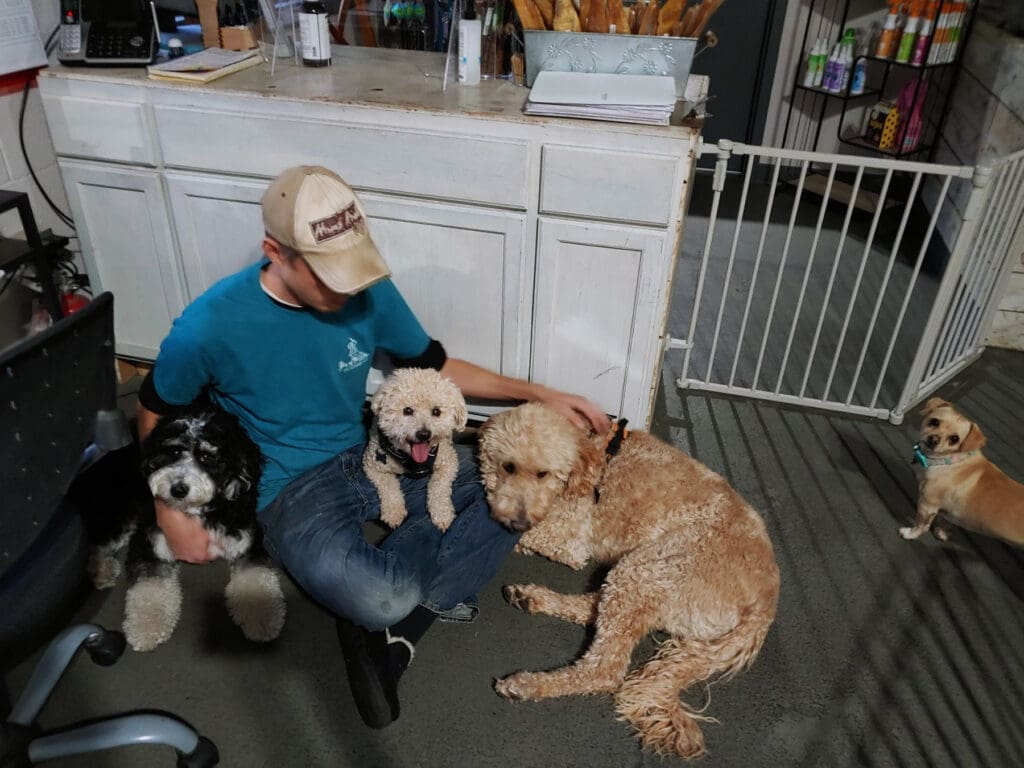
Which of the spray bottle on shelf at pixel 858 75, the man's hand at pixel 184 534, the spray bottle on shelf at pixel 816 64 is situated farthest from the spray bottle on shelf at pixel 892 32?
the man's hand at pixel 184 534

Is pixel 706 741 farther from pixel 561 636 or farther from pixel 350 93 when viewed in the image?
pixel 350 93

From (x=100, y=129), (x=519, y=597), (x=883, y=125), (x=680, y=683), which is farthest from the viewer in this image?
(x=883, y=125)

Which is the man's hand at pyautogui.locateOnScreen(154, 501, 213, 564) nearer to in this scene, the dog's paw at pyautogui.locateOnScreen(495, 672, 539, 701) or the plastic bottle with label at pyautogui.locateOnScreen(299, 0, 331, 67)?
the dog's paw at pyautogui.locateOnScreen(495, 672, 539, 701)

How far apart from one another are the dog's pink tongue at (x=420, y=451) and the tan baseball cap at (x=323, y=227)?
43 centimetres

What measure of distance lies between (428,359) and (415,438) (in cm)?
33

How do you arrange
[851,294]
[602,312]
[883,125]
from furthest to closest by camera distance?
[883,125] < [851,294] < [602,312]

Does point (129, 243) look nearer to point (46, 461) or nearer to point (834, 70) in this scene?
point (46, 461)

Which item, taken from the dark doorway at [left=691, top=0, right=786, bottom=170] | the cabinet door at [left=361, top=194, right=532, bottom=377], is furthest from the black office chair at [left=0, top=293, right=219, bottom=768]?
the dark doorway at [left=691, top=0, right=786, bottom=170]

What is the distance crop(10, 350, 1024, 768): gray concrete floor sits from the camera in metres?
1.69

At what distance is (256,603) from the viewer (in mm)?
1914

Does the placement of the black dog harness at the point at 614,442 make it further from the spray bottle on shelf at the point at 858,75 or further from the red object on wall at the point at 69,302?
the spray bottle on shelf at the point at 858,75

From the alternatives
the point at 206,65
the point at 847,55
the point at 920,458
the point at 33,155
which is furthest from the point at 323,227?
the point at 847,55

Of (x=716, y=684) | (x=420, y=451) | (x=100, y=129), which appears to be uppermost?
(x=100, y=129)

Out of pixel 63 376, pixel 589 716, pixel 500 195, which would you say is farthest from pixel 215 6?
pixel 589 716
